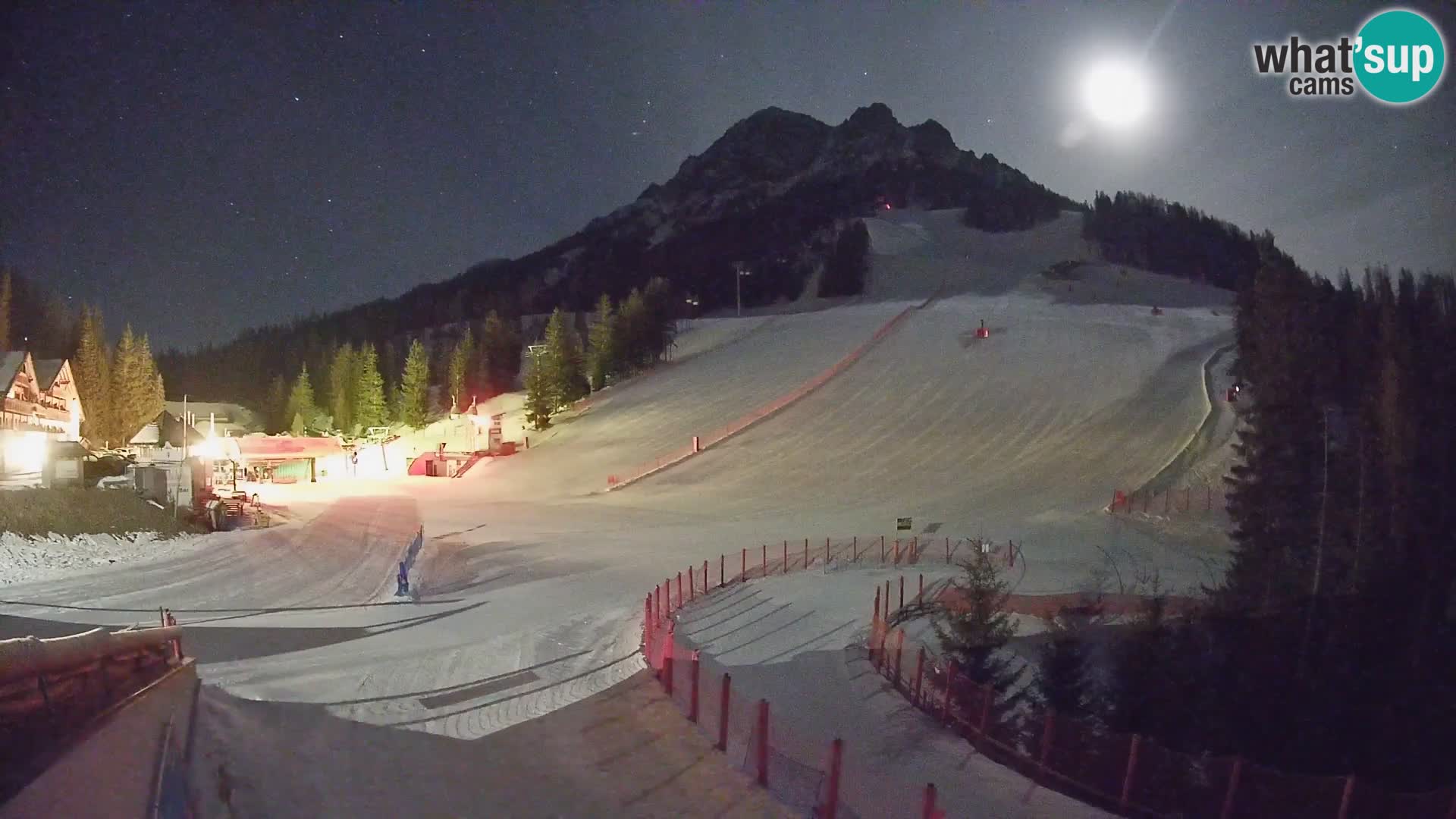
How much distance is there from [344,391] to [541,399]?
4263 cm

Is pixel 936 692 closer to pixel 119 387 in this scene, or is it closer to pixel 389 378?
pixel 119 387

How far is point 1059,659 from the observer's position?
12477mm

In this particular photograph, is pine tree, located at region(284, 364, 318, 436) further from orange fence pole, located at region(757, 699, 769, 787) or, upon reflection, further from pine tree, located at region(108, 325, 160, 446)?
orange fence pole, located at region(757, 699, 769, 787)

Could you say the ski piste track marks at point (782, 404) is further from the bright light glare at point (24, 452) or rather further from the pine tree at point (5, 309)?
the pine tree at point (5, 309)

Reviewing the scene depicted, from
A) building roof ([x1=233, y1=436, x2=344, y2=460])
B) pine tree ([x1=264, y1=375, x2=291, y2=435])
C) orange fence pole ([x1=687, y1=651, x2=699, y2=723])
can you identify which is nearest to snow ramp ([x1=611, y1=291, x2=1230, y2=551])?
orange fence pole ([x1=687, y1=651, x2=699, y2=723])

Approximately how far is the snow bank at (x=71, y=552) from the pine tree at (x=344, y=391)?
238ft

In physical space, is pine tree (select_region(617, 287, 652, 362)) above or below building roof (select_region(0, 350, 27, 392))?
above

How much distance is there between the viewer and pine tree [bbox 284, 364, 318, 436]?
9025 centimetres

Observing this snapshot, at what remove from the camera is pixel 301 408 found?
92.6 meters

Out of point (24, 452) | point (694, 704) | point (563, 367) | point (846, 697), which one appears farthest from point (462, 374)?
point (694, 704)

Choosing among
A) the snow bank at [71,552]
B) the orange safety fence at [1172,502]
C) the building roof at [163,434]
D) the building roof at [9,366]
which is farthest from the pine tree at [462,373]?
the orange safety fence at [1172,502]

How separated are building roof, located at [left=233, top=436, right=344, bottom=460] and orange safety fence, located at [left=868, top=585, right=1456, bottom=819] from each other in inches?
1814

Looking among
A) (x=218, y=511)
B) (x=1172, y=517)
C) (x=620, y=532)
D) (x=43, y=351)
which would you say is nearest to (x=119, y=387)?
(x=43, y=351)

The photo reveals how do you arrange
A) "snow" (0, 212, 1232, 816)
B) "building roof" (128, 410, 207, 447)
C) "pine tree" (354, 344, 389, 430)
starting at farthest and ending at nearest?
"pine tree" (354, 344, 389, 430), "building roof" (128, 410, 207, 447), "snow" (0, 212, 1232, 816)
